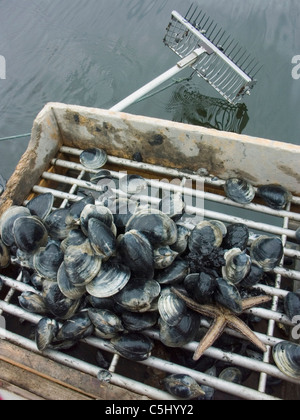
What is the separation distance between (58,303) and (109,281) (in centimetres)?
48

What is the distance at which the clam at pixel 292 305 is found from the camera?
8.46 feet

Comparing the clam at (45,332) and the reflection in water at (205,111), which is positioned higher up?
the reflection in water at (205,111)

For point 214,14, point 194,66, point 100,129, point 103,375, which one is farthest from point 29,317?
point 214,14

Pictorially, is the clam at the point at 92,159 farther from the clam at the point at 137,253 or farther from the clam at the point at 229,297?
the clam at the point at 229,297

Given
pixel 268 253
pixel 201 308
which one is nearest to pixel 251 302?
pixel 201 308

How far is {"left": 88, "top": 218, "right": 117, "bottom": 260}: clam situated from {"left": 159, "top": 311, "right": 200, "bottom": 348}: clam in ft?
2.17

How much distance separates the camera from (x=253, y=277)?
8.72 ft

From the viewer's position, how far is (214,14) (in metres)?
7.01

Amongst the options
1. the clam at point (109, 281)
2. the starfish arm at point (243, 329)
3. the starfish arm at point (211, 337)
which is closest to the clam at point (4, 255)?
the clam at point (109, 281)

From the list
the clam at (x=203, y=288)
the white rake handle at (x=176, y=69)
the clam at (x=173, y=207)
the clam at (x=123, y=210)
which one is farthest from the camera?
the white rake handle at (x=176, y=69)

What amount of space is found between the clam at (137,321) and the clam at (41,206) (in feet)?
4.13

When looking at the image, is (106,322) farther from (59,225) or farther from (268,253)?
(268,253)

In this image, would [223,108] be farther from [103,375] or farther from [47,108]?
[103,375]

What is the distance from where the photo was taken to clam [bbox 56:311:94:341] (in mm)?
2539
